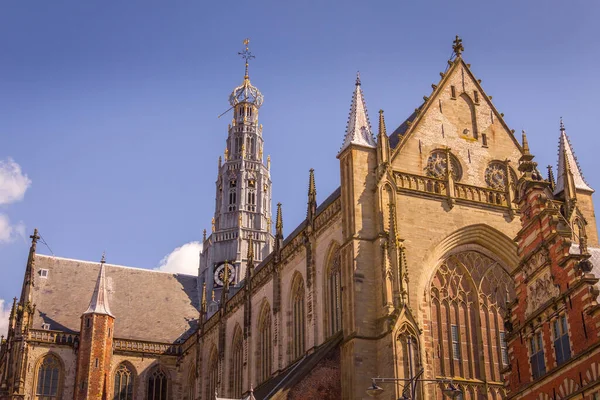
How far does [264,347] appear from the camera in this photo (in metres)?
44.3

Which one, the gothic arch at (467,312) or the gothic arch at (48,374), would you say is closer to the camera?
the gothic arch at (467,312)

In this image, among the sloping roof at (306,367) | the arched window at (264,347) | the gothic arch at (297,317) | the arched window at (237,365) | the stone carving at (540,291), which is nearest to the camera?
the stone carving at (540,291)

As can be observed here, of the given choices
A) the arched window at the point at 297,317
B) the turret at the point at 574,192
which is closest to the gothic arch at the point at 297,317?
the arched window at the point at 297,317

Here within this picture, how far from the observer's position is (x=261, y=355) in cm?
4447

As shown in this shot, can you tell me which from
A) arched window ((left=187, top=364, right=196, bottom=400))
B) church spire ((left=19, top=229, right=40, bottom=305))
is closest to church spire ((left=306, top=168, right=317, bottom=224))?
arched window ((left=187, top=364, right=196, bottom=400))

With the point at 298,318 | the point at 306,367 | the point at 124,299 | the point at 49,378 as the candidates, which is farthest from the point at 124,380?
the point at 306,367

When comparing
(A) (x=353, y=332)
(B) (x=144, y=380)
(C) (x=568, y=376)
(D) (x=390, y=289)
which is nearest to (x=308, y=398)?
(A) (x=353, y=332)

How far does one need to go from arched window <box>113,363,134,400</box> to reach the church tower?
11421 millimetres

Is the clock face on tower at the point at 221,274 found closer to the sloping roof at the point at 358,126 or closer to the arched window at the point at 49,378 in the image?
the arched window at the point at 49,378

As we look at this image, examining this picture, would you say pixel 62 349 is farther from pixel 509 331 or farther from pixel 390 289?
pixel 509 331

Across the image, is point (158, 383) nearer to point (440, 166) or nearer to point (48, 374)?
point (48, 374)

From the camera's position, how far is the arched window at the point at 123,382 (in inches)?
2185

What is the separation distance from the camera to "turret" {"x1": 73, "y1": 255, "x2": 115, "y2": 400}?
174 feet

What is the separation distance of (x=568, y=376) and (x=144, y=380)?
39.3 m
